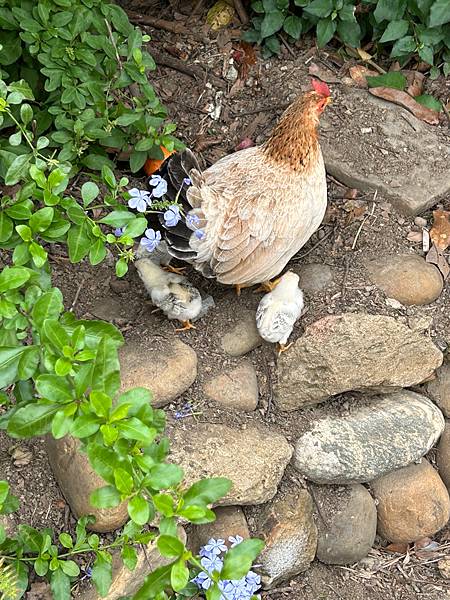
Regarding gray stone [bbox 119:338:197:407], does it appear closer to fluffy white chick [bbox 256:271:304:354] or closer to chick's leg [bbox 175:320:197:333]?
chick's leg [bbox 175:320:197:333]

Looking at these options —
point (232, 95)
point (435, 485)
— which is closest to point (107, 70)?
point (232, 95)

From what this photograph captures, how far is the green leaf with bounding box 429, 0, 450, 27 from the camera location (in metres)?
3.34

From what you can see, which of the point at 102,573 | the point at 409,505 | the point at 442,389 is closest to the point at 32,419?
the point at 102,573

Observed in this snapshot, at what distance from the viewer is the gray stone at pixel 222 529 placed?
9.18 ft

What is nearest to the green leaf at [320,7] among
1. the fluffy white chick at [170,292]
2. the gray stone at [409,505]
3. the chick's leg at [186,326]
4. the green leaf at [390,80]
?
the green leaf at [390,80]

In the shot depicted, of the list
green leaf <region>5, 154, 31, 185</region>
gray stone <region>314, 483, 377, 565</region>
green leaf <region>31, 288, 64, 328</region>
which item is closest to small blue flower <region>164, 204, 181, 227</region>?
green leaf <region>5, 154, 31, 185</region>

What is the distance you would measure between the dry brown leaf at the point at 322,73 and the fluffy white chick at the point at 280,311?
1227mm

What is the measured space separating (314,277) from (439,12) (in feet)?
4.27

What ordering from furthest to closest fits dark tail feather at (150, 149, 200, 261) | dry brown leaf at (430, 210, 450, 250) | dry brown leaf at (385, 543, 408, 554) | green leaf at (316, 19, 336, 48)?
green leaf at (316, 19, 336, 48) < dry brown leaf at (430, 210, 450, 250) < dry brown leaf at (385, 543, 408, 554) < dark tail feather at (150, 149, 200, 261)

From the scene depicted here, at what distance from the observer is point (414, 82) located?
12.2ft

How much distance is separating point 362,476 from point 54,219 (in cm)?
167

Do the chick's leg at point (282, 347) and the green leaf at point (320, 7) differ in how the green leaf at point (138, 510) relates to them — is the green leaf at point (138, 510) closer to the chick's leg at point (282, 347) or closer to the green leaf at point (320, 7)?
the chick's leg at point (282, 347)

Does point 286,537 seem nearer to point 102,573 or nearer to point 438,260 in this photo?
point 102,573

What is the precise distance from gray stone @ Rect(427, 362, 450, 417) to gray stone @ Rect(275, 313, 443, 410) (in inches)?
10.7
